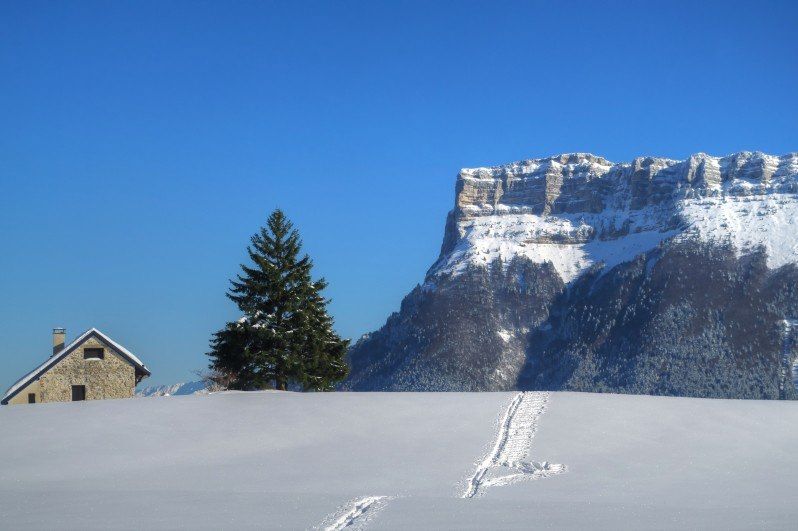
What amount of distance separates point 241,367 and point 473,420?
18780mm

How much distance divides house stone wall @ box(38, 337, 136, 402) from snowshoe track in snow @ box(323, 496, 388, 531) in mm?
33208

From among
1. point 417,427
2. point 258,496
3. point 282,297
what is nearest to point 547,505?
point 258,496

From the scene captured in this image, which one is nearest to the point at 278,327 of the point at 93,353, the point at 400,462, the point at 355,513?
the point at 93,353

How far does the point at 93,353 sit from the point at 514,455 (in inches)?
1202

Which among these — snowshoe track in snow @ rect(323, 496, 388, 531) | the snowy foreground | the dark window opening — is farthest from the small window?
snowshoe track in snow @ rect(323, 496, 388, 531)

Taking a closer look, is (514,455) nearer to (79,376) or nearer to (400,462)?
(400,462)

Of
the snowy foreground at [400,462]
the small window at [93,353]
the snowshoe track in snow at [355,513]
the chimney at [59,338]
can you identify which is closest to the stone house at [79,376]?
the small window at [93,353]

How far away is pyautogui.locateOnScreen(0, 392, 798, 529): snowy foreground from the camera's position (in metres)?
23.9

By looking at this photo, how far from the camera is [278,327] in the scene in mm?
55281

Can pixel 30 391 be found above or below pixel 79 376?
below

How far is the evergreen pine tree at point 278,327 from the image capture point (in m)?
54.8

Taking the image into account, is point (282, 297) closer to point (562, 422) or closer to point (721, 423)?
point (562, 422)

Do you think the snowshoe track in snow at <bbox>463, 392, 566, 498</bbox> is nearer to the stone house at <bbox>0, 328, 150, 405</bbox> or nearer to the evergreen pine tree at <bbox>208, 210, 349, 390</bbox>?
the evergreen pine tree at <bbox>208, 210, 349, 390</bbox>

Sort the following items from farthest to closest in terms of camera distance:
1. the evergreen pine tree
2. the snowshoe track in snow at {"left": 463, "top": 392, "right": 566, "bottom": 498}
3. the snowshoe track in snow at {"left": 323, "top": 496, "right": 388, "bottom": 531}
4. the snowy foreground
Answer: the evergreen pine tree
the snowshoe track in snow at {"left": 463, "top": 392, "right": 566, "bottom": 498}
the snowy foreground
the snowshoe track in snow at {"left": 323, "top": 496, "right": 388, "bottom": 531}
